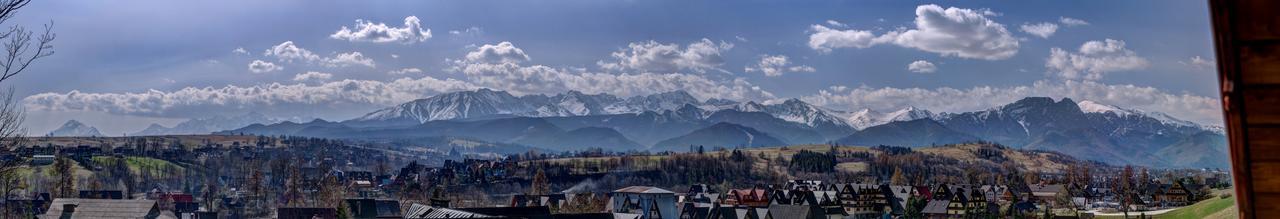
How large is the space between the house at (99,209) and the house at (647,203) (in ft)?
136

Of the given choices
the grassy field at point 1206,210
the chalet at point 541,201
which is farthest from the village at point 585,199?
the grassy field at point 1206,210

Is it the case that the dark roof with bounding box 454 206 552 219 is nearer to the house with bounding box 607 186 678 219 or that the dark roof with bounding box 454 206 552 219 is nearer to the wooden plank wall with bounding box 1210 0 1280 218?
the house with bounding box 607 186 678 219

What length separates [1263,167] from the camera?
199 inches

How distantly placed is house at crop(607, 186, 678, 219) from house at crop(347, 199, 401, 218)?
2420cm

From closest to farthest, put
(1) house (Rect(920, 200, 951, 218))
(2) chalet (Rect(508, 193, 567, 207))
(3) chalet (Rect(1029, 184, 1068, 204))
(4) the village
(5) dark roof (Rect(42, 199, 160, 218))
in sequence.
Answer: (5) dark roof (Rect(42, 199, 160, 218)), (4) the village, (1) house (Rect(920, 200, 951, 218)), (2) chalet (Rect(508, 193, 567, 207)), (3) chalet (Rect(1029, 184, 1068, 204))

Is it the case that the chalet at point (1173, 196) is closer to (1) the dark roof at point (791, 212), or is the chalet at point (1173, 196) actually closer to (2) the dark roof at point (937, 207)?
(2) the dark roof at point (937, 207)

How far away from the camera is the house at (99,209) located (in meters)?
62.4

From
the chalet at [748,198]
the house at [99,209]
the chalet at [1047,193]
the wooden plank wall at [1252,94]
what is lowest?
the chalet at [1047,193]

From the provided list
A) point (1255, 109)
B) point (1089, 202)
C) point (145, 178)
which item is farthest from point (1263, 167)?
point (145, 178)

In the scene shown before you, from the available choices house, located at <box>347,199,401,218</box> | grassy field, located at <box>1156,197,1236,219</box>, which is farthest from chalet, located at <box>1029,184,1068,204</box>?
house, located at <box>347,199,401,218</box>

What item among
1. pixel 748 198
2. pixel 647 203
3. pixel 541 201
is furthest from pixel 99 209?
pixel 748 198

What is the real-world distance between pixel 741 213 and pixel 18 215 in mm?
58295

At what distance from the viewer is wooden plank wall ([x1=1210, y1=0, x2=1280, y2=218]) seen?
15.3 ft

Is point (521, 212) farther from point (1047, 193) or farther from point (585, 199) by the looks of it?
point (1047, 193)
